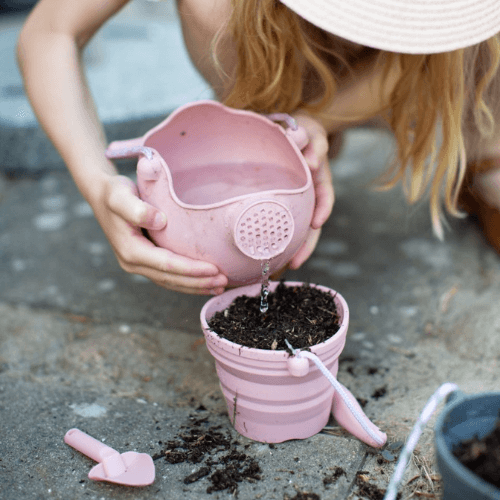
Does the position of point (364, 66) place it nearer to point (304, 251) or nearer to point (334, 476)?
point (304, 251)

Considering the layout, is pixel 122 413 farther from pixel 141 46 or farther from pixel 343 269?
pixel 141 46

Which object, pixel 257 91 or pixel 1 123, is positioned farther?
pixel 1 123

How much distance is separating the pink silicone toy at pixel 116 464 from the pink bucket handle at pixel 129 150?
0.51 m

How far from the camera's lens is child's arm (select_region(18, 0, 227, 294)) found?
1053 millimetres

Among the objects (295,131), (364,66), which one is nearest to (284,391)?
(295,131)

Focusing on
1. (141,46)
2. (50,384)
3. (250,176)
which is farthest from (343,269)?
(141,46)

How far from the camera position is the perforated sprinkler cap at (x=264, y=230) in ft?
3.30

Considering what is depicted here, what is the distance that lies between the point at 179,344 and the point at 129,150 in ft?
1.74

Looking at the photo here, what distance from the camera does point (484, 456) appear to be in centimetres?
67

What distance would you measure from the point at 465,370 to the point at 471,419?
589mm

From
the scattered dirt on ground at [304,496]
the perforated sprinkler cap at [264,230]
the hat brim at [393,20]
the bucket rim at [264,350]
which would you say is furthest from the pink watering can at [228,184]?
the scattered dirt on ground at [304,496]

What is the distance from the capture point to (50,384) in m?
1.26

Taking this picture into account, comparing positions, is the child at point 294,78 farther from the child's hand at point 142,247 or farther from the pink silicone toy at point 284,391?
the pink silicone toy at point 284,391

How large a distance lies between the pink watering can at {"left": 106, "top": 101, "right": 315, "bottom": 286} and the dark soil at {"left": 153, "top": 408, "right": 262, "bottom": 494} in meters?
0.29
